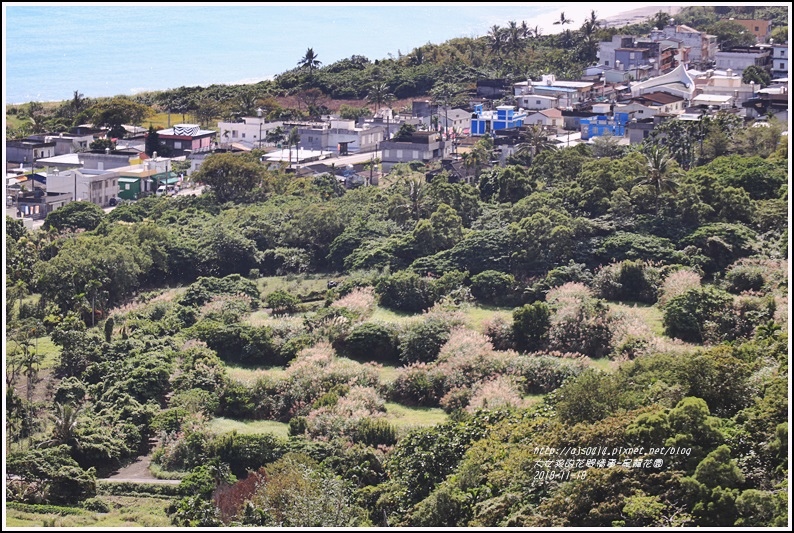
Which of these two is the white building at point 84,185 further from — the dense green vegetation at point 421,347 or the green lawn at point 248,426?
the green lawn at point 248,426

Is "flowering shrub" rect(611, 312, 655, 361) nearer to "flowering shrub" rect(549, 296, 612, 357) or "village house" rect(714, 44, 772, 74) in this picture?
"flowering shrub" rect(549, 296, 612, 357)

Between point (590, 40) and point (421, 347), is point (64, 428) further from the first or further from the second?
point (590, 40)

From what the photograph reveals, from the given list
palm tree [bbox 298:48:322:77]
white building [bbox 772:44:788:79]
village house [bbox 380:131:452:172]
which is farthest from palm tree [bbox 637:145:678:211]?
palm tree [bbox 298:48:322:77]

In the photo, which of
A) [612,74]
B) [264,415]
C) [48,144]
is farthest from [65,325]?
[612,74]

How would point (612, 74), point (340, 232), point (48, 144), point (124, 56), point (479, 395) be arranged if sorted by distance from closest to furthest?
1. point (479, 395)
2. point (340, 232)
3. point (48, 144)
4. point (612, 74)
5. point (124, 56)

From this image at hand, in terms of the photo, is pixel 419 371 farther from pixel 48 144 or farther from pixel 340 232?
pixel 48 144

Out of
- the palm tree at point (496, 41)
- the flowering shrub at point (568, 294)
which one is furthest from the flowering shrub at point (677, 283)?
the palm tree at point (496, 41)
